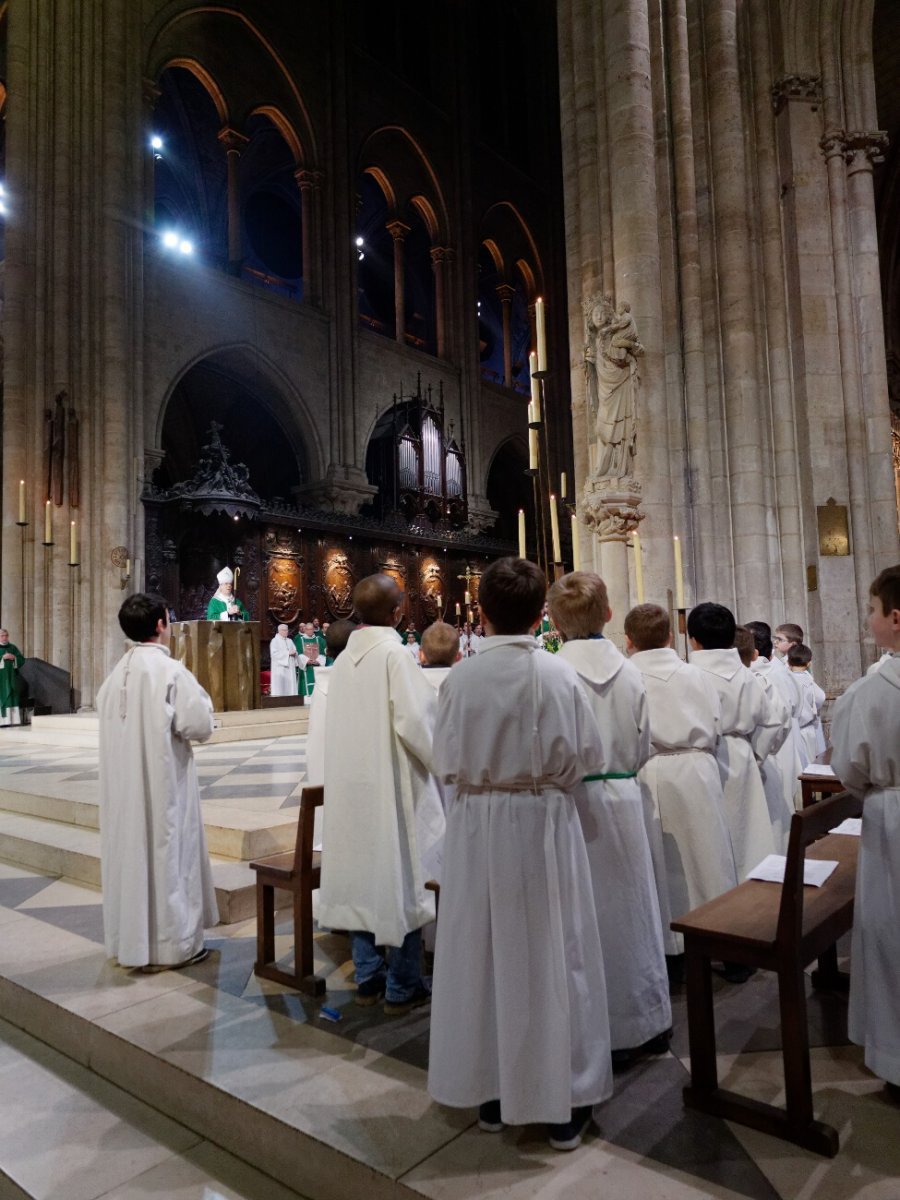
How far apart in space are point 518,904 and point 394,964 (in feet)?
3.78

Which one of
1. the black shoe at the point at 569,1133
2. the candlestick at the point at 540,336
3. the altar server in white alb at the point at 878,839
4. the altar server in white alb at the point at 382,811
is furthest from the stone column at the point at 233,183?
Result: the black shoe at the point at 569,1133

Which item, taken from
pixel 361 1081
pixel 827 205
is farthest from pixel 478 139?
pixel 361 1081

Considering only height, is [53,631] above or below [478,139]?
below

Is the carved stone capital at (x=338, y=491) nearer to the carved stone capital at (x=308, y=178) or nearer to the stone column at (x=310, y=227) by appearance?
the stone column at (x=310, y=227)

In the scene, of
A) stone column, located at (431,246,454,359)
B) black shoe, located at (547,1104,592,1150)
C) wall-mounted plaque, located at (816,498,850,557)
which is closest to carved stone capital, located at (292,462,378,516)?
stone column, located at (431,246,454,359)

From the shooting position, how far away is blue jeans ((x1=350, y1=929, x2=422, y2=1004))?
316 cm

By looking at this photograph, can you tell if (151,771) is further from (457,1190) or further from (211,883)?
(457,1190)

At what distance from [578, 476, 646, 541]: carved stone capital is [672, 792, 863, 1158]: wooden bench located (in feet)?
18.2

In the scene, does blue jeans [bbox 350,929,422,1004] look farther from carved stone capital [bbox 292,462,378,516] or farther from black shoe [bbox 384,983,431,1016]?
carved stone capital [bbox 292,462,378,516]

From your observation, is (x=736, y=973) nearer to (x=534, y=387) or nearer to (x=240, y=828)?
(x=240, y=828)

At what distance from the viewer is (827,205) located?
10.8 metres

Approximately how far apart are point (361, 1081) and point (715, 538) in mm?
8177

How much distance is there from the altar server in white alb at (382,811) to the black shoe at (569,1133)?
1001mm

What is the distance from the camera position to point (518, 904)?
89.0 inches
